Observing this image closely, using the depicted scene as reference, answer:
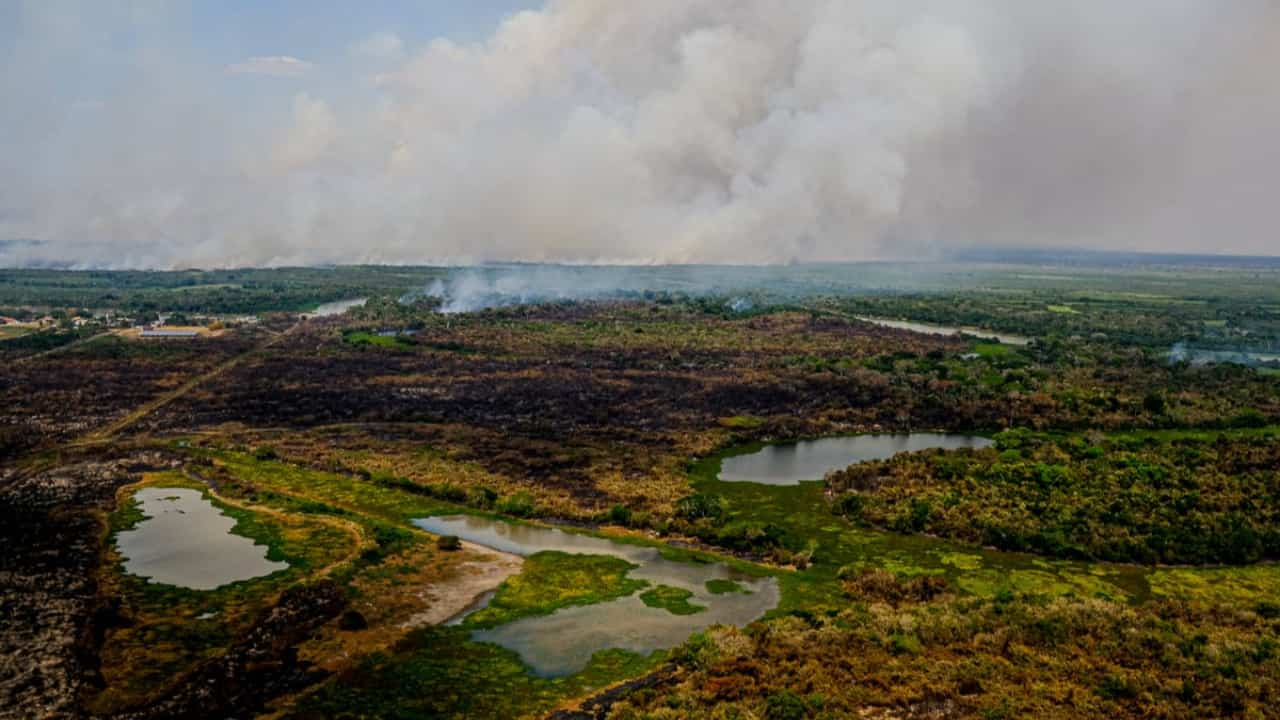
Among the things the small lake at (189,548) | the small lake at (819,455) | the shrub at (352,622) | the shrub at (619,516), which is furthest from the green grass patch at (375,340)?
the shrub at (352,622)

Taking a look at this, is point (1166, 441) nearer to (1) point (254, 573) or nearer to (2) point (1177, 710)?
(2) point (1177, 710)

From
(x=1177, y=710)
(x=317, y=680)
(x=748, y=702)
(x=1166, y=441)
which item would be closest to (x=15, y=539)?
(x=317, y=680)

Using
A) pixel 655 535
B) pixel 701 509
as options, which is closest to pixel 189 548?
pixel 655 535

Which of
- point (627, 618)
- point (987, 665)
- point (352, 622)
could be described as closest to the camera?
point (987, 665)

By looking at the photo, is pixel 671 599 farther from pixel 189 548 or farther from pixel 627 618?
pixel 189 548

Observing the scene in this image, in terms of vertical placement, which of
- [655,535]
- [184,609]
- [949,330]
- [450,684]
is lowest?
[655,535]

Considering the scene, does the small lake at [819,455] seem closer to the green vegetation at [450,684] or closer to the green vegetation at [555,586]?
the green vegetation at [555,586]
